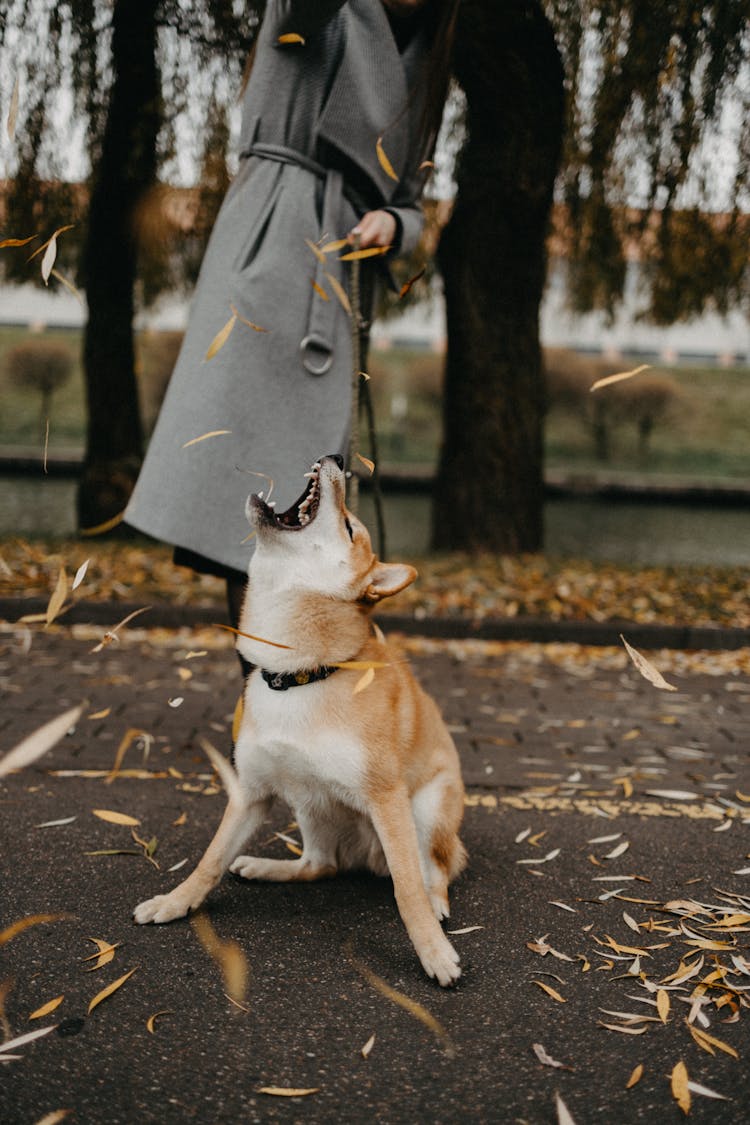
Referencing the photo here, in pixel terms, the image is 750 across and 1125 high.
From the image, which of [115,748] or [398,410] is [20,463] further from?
[115,748]

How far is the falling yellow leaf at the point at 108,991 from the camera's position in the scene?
7.58ft

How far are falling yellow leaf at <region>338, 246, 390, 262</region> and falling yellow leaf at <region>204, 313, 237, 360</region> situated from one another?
0.42 metres

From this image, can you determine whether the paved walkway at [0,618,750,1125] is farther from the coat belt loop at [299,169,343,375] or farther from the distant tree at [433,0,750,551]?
the distant tree at [433,0,750,551]

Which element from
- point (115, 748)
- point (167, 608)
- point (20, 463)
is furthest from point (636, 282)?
point (20, 463)

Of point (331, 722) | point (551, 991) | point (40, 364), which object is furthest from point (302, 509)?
point (40, 364)

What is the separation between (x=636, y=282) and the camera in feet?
45.9

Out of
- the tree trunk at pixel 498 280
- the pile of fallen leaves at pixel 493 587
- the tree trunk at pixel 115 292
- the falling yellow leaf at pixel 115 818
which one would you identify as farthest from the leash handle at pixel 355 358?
the tree trunk at pixel 115 292

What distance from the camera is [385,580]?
2.68m

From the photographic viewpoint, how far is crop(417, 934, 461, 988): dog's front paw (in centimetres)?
246

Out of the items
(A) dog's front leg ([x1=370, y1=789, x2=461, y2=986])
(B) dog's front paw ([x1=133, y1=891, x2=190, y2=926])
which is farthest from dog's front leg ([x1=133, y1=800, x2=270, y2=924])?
(A) dog's front leg ([x1=370, y1=789, x2=461, y2=986])

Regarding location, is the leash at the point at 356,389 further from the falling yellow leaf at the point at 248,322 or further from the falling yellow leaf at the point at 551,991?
the falling yellow leaf at the point at 551,991

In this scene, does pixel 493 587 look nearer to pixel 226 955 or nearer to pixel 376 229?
pixel 376 229

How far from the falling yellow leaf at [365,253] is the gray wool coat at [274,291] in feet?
0.20

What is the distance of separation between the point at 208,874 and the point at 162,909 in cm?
15
